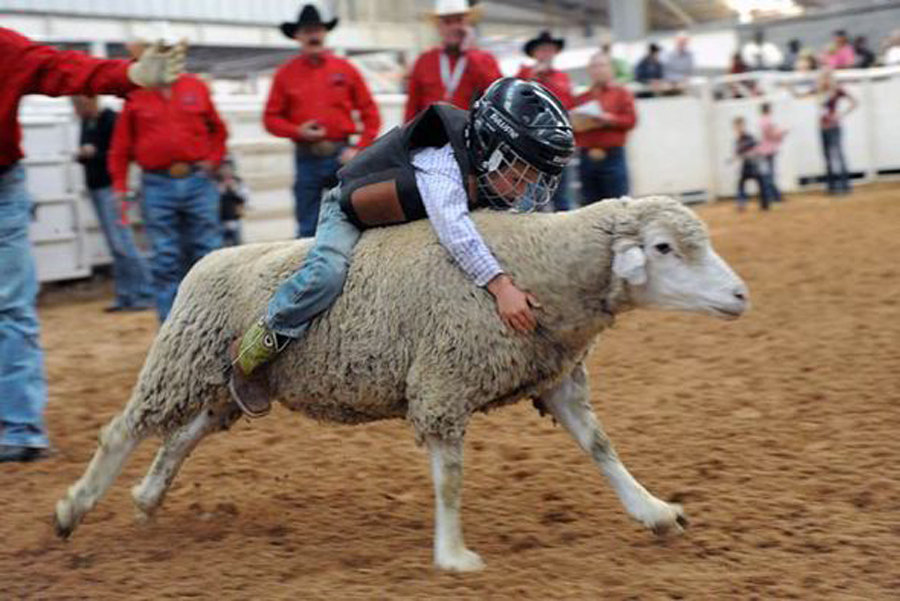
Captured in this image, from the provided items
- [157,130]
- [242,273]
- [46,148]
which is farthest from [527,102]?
[46,148]

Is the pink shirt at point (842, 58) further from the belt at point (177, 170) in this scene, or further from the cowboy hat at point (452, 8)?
the belt at point (177, 170)

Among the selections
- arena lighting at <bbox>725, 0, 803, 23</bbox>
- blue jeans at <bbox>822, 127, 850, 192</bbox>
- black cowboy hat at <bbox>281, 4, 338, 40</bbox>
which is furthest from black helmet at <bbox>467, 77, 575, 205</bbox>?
arena lighting at <bbox>725, 0, 803, 23</bbox>

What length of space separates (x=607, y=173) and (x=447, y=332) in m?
5.45

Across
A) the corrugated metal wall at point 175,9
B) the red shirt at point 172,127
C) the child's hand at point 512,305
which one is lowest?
the child's hand at point 512,305

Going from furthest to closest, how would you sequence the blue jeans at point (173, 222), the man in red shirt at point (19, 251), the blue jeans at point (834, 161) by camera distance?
1. the blue jeans at point (834, 161)
2. the blue jeans at point (173, 222)
3. the man in red shirt at point (19, 251)

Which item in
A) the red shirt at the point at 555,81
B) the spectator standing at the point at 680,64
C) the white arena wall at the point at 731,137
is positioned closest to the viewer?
the red shirt at the point at 555,81

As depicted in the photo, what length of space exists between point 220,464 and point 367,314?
1.54 meters

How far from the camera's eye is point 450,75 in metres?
7.27

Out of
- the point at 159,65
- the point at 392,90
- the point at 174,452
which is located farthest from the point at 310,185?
the point at 392,90

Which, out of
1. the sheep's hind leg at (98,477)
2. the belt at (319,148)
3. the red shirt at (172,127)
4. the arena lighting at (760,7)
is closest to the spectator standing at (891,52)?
the arena lighting at (760,7)

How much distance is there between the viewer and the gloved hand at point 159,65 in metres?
4.21

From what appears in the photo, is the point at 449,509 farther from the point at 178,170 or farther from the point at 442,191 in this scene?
the point at 178,170

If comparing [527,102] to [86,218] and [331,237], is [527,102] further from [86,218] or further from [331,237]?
[86,218]

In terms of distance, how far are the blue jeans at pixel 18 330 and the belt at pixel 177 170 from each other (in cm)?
222
